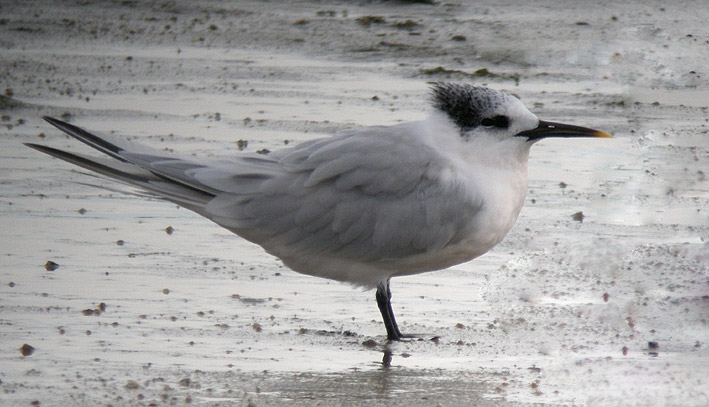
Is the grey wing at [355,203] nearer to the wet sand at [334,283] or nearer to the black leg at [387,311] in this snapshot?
the black leg at [387,311]

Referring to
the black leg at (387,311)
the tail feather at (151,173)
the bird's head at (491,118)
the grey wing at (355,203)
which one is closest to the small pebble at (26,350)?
the tail feather at (151,173)

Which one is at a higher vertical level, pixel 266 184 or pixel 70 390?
pixel 266 184

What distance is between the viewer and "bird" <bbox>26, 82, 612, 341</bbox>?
5.01m

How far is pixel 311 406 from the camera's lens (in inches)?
161

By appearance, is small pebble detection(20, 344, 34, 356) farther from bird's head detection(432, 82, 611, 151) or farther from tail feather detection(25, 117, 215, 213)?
bird's head detection(432, 82, 611, 151)

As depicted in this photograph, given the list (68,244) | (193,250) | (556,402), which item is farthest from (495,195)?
(68,244)

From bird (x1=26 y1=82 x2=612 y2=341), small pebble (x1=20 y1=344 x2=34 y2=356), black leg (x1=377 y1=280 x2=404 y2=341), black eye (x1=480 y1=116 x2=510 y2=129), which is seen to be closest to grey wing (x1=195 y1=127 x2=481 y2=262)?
bird (x1=26 y1=82 x2=612 y2=341)

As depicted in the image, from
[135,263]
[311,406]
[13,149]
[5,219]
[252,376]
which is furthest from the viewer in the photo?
[13,149]

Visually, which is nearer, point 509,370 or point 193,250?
point 509,370

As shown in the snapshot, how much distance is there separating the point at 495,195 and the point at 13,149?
380 centimetres

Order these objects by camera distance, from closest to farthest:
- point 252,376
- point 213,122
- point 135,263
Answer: point 252,376
point 135,263
point 213,122

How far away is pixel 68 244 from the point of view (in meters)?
5.96

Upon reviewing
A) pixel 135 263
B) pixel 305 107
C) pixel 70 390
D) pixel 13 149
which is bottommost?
pixel 70 390

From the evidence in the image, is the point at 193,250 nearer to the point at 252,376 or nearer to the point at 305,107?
the point at 252,376
